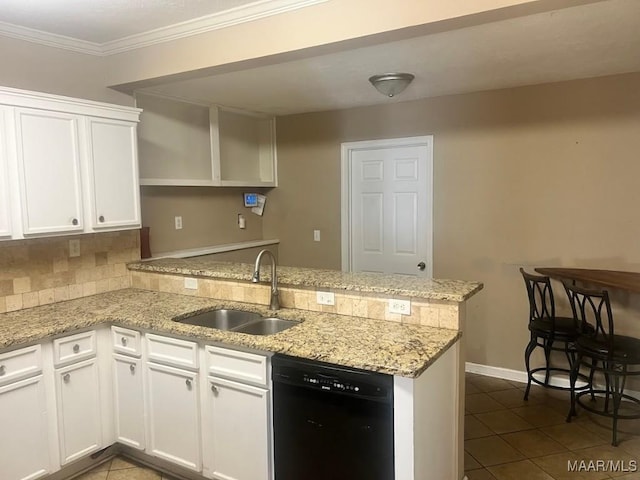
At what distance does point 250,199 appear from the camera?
5.01m

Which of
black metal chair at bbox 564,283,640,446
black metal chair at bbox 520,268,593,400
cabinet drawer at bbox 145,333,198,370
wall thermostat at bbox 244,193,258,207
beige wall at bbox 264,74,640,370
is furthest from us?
wall thermostat at bbox 244,193,258,207

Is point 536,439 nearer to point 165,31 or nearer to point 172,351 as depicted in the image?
point 172,351

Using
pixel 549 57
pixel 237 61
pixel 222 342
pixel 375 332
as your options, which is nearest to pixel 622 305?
pixel 549 57

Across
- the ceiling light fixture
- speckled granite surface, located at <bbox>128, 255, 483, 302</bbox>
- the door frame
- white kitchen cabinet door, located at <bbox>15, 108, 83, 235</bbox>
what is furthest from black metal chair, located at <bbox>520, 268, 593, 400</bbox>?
white kitchen cabinet door, located at <bbox>15, 108, 83, 235</bbox>

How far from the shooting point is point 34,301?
2920 millimetres

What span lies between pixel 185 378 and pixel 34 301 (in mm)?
1186

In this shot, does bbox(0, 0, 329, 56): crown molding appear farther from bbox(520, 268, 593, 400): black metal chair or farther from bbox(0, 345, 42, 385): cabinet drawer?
bbox(520, 268, 593, 400): black metal chair

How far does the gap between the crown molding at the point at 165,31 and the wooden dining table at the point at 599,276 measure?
2.45 m

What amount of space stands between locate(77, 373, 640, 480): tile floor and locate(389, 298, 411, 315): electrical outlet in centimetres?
105

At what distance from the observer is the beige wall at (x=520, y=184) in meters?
3.48

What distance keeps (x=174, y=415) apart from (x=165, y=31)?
2.18m

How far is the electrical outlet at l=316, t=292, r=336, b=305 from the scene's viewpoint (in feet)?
8.47

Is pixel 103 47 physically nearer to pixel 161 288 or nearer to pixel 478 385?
pixel 161 288

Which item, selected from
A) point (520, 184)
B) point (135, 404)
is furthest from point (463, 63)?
point (135, 404)
